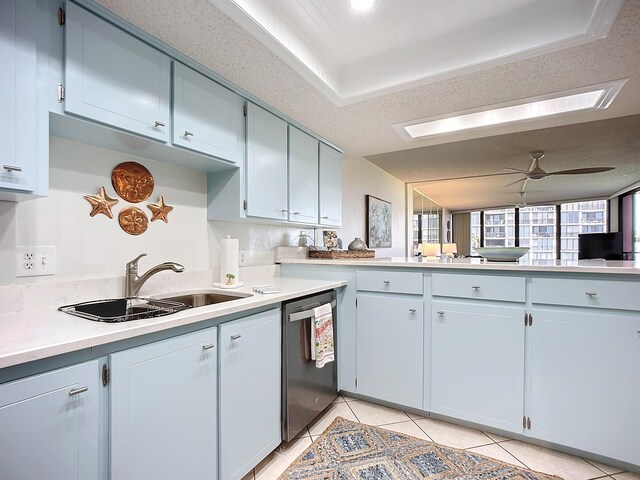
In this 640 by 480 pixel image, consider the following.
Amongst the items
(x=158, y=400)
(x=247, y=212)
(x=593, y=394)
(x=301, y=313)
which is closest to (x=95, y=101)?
(x=247, y=212)

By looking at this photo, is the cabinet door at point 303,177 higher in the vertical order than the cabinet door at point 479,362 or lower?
higher

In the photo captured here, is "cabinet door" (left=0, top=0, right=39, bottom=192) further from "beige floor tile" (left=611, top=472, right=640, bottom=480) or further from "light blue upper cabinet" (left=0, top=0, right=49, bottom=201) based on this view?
"beige floor tile" (left=611, top=472, right=640, bottom=480)

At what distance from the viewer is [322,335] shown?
1.96 meters

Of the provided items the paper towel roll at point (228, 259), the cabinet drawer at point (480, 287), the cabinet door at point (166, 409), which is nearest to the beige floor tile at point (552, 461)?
the cabinet drawer at point (480, 287)

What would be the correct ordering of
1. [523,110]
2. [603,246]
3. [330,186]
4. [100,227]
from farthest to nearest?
[603,246] < [330,186] < [523,110] < [100,227]

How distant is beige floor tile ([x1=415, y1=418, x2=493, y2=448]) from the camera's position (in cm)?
185

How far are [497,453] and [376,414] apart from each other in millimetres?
723

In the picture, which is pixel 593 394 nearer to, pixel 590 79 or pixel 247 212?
pixel 590 79

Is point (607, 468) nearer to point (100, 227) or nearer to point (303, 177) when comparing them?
point (303, 177)

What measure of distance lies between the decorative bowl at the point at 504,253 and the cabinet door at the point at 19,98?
2501 mm

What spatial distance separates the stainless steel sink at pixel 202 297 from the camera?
176cm

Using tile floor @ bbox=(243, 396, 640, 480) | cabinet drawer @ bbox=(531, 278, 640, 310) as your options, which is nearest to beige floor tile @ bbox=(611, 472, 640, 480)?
tile floor @ bbox=(243, 396, 640, 480)

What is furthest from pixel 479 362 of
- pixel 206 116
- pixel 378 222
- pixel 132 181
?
pixel 378 222

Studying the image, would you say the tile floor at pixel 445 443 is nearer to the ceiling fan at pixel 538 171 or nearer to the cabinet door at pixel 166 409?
the cabinet door at pixel 166 409
